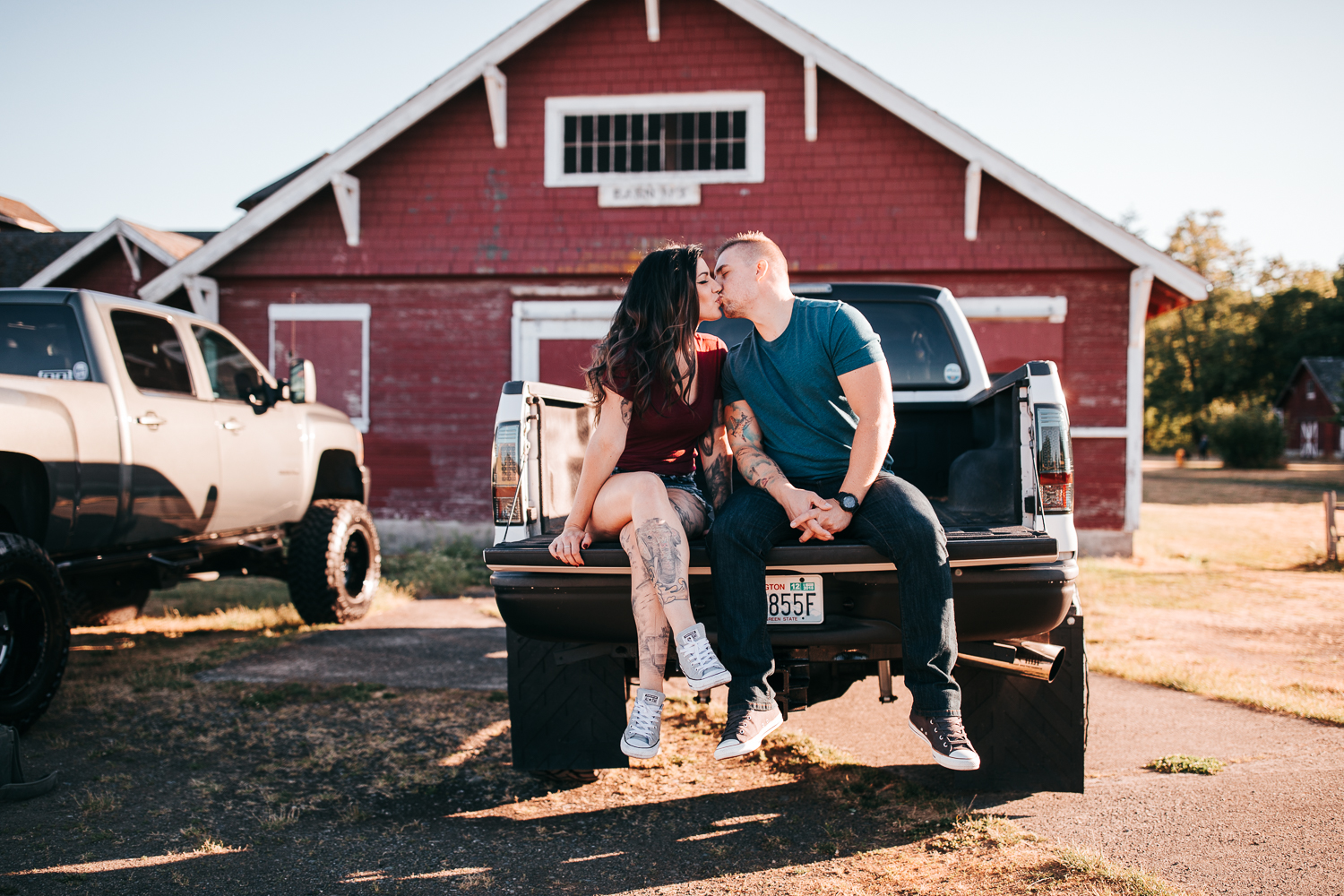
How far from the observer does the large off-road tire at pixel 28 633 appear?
388cm

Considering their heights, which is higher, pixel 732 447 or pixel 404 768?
pixel 732 447

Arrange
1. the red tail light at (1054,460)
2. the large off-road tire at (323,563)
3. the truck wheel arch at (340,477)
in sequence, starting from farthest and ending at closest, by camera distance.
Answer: the truck wheel arch at (340,477) < the large off-road tire at (323,563) < the red tail light at (1054,460)

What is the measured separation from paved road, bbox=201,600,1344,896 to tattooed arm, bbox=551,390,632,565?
5.85 ft

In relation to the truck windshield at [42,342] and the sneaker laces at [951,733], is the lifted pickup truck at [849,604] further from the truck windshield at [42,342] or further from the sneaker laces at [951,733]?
the truck windshield at [42,342]

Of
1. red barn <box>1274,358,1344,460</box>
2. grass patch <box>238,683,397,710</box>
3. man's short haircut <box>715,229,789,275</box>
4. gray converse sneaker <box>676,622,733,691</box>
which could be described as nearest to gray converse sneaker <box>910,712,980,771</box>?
gray converse sneaker <box>676,622,733,691</box>

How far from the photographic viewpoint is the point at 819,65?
11.0 m

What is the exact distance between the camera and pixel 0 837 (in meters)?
3.04

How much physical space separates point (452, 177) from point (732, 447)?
9.47 metres

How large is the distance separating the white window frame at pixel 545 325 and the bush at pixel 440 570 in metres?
2.32

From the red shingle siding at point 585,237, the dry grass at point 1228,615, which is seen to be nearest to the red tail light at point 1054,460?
the dry grass at point 1228,615

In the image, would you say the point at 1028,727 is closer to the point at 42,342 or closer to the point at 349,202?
the point at 42,342

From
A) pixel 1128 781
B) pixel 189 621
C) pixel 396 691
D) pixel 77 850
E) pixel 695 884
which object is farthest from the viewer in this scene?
pixel 189 621

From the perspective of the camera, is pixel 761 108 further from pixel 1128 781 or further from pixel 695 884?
pixel 695 884

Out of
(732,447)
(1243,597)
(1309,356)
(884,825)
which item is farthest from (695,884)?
(1309,356)
